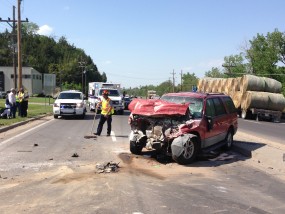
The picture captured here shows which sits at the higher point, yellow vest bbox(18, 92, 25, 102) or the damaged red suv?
A: yellow vest bbox(18, 92, 25, 102)

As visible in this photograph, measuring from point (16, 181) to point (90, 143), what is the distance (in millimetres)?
5598

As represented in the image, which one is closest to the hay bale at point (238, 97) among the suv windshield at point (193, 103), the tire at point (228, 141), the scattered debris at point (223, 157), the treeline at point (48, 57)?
the tire at point (228, 141)

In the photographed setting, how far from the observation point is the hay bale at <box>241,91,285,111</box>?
32.1 metres

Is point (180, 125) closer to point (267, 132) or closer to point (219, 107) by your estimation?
point (219, 107)

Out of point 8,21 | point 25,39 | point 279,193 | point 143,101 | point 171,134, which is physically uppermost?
point 25,39

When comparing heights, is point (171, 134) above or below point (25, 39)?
below

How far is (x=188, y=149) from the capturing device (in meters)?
9.83

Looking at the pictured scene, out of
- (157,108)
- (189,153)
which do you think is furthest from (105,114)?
(189,153)

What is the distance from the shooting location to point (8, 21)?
36.2 meters

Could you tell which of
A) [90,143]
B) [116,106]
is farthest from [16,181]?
[116,106]

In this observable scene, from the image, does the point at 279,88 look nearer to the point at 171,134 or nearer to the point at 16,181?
the point at 171,134

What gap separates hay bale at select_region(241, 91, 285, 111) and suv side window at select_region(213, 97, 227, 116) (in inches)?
806

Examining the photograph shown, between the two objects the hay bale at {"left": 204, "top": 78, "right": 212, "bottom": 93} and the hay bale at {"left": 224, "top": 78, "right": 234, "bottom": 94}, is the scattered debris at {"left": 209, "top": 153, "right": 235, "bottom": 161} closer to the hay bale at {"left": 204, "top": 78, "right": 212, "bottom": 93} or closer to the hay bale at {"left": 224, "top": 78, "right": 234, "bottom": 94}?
the hay bale at {"left": 224, "top": 78, "right": 234, "bottom": 94}

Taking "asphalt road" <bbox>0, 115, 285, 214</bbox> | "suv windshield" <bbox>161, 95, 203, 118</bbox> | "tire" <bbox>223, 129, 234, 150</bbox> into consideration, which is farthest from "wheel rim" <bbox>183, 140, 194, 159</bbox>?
"tire" <bbox>223, 129, 234, 150</bbox>
